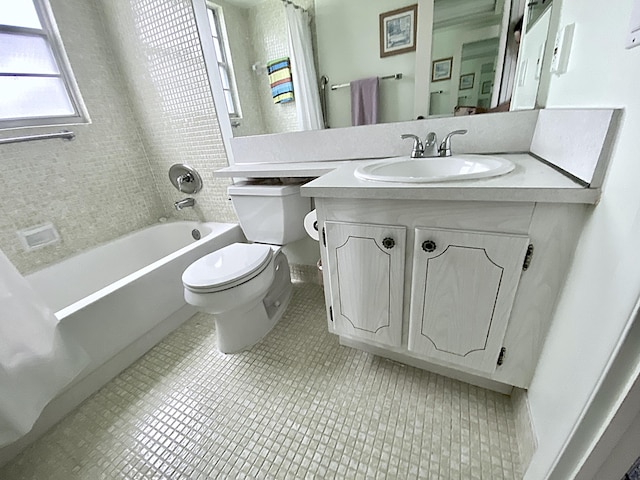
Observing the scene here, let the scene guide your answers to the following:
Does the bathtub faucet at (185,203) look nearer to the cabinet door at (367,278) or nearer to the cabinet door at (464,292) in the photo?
the cabinet door at (367,278)

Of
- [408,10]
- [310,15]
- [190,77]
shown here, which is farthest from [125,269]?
[408,10]

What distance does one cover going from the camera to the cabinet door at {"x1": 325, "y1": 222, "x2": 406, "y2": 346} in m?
0.88

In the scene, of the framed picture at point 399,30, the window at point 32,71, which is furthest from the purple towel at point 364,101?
the window at point 32,71

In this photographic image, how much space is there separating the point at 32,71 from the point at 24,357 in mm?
1705

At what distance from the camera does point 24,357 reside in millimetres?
905

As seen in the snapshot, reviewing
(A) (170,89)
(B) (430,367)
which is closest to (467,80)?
(B) (430,367)

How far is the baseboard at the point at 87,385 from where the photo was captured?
99 centimetres

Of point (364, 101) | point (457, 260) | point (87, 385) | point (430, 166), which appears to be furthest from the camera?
point (364, 101)

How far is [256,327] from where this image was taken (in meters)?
1.37

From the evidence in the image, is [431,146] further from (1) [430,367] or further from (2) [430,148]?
(1) [430,367]

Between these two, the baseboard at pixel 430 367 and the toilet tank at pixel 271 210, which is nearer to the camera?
the baseboard at pixel 430 367

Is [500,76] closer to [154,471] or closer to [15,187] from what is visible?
[154,471]

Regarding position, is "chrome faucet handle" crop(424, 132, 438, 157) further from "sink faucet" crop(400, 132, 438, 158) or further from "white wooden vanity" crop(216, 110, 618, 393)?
"white wooden vanity" crop(216, 110, 618, 393)

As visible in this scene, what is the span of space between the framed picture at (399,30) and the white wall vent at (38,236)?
2150 millimetres
